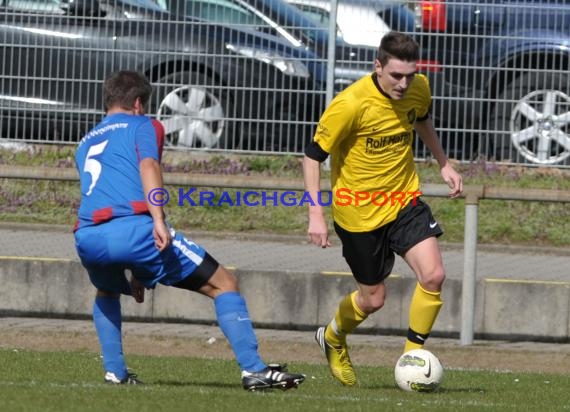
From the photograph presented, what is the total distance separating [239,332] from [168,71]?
7.42m

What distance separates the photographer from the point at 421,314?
853cm

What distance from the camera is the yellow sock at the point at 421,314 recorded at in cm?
852

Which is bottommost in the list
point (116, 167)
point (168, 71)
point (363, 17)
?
point (116, 167)

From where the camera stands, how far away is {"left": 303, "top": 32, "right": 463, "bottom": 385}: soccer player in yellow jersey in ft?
27.8

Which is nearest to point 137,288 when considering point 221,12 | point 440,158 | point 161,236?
point 161,236

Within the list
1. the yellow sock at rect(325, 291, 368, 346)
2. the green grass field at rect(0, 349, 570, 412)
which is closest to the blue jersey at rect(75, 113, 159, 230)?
the green grass field at rect(0, 349, 570, 412)

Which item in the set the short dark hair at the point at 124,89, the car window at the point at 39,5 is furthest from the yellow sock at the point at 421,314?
the car window at the point at 39,5

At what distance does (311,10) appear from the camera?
1460 cm

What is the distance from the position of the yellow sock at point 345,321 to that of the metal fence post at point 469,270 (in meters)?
1.97

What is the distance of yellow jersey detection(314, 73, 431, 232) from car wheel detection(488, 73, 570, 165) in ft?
18.8

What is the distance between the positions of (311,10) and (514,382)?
20.3ft

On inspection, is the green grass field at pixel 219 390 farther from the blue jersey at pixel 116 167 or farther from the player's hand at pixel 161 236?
the blue jersey at pixel 116 167

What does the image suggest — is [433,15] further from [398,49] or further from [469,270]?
[398,49]

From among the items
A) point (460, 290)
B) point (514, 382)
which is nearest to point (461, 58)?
point (460, 290)
